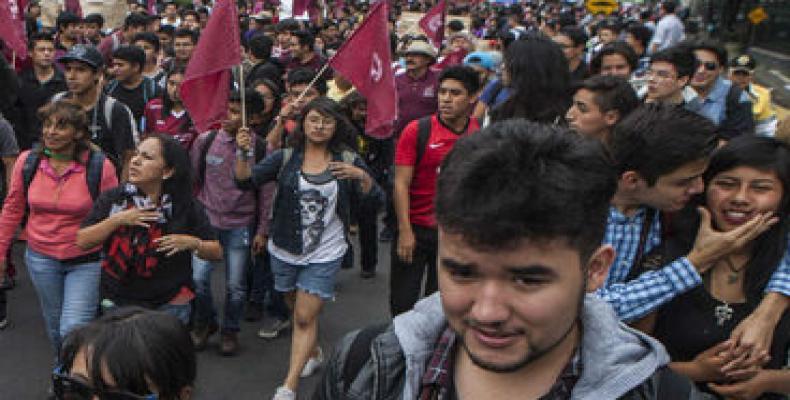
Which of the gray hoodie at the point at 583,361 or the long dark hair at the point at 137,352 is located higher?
the gray hoodie at the point at 583,361

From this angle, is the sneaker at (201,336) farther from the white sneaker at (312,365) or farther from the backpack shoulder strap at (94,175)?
the backpack shoulder strap at (94,175)

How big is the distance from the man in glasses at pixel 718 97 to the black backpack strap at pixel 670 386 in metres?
3.51

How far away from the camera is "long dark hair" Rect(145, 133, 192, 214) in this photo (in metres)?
3.82

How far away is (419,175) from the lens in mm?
4348

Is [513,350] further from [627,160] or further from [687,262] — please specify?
[627,160]

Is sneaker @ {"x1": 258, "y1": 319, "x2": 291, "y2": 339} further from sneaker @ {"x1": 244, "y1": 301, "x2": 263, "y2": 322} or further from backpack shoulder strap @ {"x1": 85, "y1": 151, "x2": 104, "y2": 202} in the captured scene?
backpack shoulder strap @ {"x1": 85, "y1": 151, "x2": 104, "y2": 202}

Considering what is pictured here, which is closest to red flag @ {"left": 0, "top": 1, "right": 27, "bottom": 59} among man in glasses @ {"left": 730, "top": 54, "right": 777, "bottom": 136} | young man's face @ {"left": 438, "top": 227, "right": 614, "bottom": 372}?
man in glasses @ {"left": 730, "top": 54, "right": 777, "bottom": 136}

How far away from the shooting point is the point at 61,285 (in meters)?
4.17

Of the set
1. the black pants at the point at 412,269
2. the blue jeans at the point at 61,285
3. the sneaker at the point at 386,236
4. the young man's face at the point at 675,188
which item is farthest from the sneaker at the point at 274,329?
the young man's face at the point at 675,188

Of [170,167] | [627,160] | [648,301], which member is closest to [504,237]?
[648,301]

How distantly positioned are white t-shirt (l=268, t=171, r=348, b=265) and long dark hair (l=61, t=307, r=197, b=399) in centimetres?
207

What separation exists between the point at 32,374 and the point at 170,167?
71.1 inches

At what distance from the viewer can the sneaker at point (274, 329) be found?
521 centimetres

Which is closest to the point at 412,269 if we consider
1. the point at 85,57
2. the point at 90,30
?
the point at 85,57
